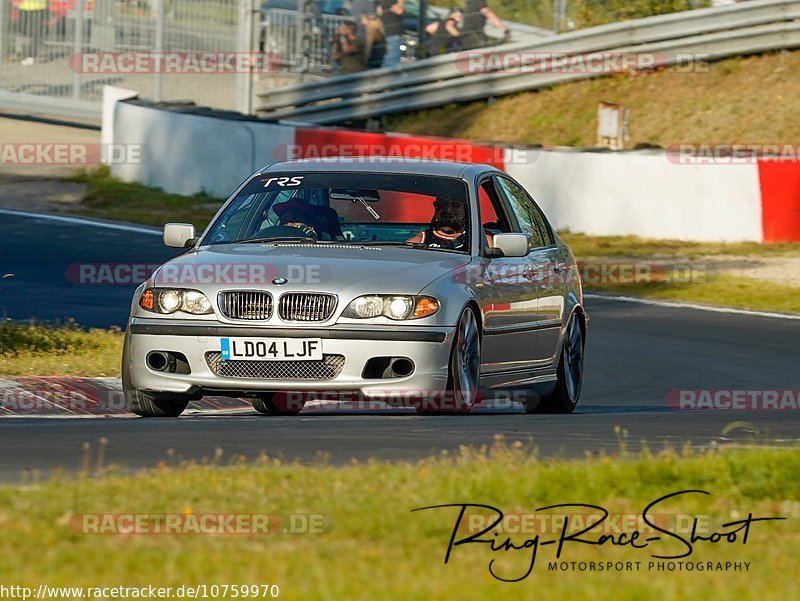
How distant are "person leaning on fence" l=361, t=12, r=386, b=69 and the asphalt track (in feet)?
31.7

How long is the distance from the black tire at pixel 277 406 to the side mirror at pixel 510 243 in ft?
5.29

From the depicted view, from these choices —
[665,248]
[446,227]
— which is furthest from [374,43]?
[446,227]

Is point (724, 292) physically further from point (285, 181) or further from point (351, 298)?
point (351, 298)

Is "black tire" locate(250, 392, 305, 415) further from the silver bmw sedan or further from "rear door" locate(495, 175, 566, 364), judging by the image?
"rear door" locate(495, 175, 566, 364)

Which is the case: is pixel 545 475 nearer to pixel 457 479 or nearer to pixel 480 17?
pixel 457 479

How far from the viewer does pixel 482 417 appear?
8695mm

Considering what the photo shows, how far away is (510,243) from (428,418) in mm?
1251

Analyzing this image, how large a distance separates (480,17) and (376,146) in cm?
690

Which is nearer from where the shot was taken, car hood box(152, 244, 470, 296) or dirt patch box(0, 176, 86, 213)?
car hood box(152, 244, 470, 296)

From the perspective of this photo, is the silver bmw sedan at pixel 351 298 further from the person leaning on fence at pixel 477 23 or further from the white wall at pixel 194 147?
the person leaning on fence at pixel 477 23

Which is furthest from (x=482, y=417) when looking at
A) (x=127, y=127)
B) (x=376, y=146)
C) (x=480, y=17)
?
(x=480, y=17)

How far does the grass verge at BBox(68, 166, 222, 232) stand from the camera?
2211cm

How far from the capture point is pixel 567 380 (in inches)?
410

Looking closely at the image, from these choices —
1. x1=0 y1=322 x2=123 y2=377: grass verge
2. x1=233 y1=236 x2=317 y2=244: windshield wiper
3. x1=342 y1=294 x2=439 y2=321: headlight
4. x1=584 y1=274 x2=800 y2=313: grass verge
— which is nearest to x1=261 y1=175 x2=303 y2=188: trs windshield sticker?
x1=233 y1=236 x2=317 y2=244: windshield wiper
